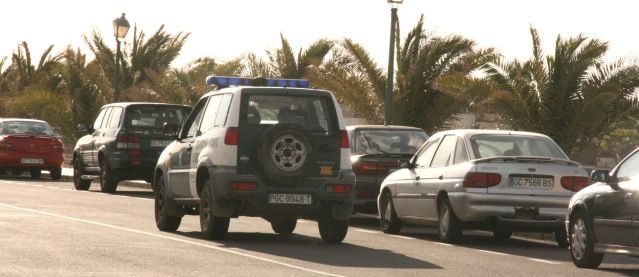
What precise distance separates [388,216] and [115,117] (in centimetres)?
1106

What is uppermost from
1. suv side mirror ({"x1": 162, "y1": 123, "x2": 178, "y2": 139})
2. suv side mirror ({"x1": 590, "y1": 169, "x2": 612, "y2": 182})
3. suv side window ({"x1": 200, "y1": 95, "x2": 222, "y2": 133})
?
suv side window ({"x1": 200, "y1": 95, "x2": 222, "y2": 133})

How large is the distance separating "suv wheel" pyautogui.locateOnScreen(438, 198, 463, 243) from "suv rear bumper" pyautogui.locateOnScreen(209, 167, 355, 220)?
5.18 feet

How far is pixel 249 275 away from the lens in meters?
12.4

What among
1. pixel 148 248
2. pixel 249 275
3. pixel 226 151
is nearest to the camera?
pixel 249 275

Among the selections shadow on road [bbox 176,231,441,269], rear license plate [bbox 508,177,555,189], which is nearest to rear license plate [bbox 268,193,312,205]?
shadow on road [bbox 176,231,441,269]

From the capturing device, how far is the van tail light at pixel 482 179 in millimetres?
16969

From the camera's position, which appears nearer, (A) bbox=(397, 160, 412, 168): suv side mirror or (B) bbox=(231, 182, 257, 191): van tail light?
(B) bbox=(231, 182, 257, 191): van tail light

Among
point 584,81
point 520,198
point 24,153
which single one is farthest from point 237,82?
point 24,153

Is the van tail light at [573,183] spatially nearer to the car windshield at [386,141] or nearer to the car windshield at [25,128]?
the car windshield at [386,141]

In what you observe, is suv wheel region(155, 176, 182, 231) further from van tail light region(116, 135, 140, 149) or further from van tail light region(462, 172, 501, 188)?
van tail light region(116, 135, 140, 149)

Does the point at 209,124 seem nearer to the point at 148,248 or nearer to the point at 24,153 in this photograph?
the point at 148,248

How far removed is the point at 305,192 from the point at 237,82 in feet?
8.71

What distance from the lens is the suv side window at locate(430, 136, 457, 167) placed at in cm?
1820

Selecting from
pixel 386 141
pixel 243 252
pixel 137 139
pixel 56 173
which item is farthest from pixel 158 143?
pixel 243 252
